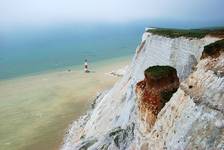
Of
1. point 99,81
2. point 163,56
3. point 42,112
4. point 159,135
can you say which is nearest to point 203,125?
point 159,135

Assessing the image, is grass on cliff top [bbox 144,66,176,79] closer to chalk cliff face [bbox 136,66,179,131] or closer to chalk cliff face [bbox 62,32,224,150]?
chalk cliff face [bbox 136,66,179,131]

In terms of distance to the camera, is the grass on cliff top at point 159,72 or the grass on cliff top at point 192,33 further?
the grass on cliff top at point 192,33

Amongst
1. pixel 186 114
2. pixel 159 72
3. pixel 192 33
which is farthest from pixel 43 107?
pixel 186 114

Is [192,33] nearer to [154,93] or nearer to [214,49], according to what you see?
[154,93]

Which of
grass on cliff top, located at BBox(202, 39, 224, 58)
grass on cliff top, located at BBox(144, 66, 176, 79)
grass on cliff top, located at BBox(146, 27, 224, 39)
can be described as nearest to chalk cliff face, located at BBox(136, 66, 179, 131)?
grass on cliff top, located at BBox(144, 66, 176, 79)

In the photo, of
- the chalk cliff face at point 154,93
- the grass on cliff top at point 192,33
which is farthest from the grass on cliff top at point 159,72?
the grass on cliff top at point 192,33

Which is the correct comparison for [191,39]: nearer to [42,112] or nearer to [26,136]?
[26,136]

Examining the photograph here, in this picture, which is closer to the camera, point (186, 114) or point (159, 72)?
point (186, 114)

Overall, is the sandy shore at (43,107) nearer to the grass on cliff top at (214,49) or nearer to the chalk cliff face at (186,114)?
the chalk cliff face at (186,114)
